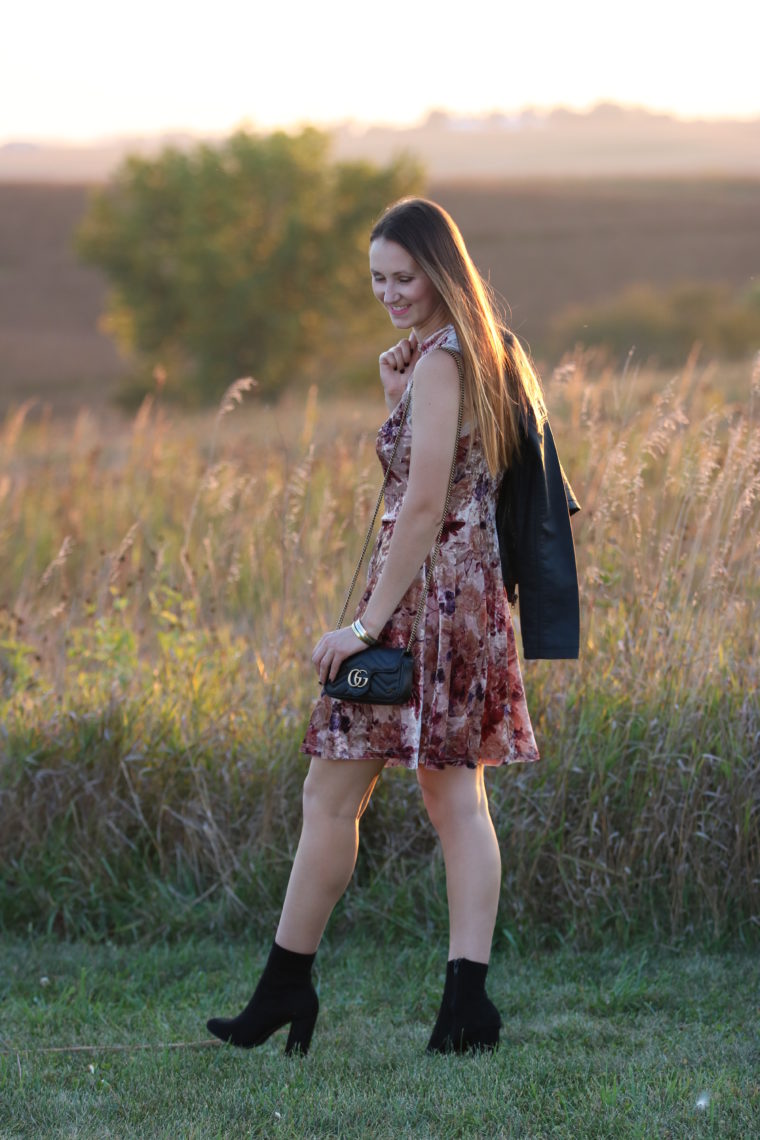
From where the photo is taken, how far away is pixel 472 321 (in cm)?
265

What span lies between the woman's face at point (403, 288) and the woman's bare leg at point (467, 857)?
3.28 feet

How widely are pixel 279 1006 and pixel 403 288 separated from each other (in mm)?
1627

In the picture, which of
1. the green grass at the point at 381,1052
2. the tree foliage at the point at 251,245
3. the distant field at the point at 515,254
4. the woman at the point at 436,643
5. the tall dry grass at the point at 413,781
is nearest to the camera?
the green grass at the point at 381,1052

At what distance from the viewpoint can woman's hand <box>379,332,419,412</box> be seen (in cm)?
287

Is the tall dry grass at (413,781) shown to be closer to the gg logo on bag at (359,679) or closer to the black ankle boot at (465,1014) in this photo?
the black ankle boot at (465,1014)

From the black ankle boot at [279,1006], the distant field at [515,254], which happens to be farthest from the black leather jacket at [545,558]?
the distant field at [515,254]

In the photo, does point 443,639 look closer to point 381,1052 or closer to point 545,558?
point 545,558

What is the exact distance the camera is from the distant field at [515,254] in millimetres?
44219

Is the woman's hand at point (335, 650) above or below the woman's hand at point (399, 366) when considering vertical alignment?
below

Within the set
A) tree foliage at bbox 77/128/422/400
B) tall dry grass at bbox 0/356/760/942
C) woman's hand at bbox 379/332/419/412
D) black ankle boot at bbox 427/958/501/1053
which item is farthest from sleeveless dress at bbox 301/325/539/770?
tree foliage at bbox 77/128/422/400

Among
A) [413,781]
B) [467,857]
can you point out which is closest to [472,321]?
[467,857]

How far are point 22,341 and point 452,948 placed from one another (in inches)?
1835

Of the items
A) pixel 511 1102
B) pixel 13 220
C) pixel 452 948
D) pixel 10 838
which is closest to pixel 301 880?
pixel 452 948

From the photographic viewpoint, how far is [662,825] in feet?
11.8
